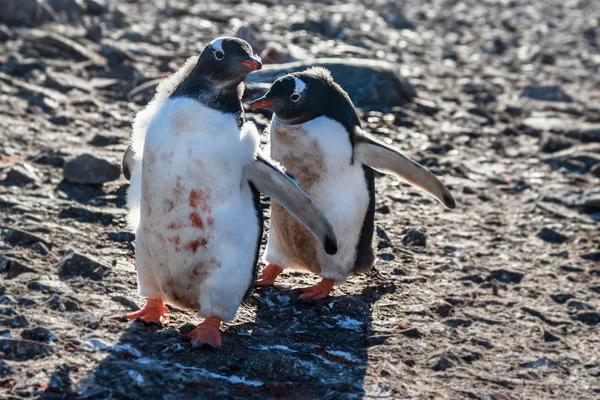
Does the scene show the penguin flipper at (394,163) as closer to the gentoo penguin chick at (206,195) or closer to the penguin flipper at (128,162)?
the gentoo penguin chick at (206,195)

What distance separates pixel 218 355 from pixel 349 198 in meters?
1.32

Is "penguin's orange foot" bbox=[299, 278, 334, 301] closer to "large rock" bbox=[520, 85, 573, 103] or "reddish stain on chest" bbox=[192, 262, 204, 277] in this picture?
"reddish stain on chest" bbox=[192, 262, 204, 277]

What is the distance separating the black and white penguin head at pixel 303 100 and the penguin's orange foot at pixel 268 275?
78 cm

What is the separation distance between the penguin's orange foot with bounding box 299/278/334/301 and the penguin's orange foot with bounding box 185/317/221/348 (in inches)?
33.2

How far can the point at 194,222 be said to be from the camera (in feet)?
13.8

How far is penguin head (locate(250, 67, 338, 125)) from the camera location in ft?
16.1

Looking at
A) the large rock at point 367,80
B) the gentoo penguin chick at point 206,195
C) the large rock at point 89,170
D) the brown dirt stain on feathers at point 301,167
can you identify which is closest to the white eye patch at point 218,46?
the gentoo penguin chick at point 206,195

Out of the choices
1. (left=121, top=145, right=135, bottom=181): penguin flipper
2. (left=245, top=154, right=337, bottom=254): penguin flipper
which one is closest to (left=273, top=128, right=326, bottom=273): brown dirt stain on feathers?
(left=245, top=154, right=337, bottom=254): penguin flipper

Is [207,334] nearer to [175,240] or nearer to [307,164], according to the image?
[175,240]

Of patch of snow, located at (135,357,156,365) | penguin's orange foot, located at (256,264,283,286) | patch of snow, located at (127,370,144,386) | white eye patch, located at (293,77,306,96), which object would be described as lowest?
penguin's orange foot, located at (256,264,283,286)

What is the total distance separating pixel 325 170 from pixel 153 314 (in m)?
1.21

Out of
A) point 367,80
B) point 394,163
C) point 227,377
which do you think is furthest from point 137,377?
point 367,80

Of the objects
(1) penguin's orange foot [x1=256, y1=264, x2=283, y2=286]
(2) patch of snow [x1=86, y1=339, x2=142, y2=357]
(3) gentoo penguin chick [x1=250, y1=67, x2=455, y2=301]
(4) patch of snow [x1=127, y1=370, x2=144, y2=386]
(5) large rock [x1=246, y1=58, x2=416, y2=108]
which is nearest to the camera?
(4) patch of snow [x1=127, y1=370, x2=144, y2=386]

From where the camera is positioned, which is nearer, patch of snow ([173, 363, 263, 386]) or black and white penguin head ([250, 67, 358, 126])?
patch of snow ([173, 363, 263, 386])
